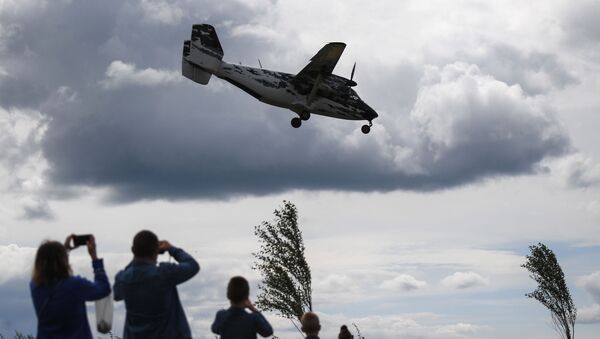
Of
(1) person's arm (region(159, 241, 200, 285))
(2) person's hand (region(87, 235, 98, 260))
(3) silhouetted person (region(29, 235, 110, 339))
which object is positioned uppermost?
(2) person's hand (region(87, 235, 98, 260))

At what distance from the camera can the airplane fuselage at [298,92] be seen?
3919cm

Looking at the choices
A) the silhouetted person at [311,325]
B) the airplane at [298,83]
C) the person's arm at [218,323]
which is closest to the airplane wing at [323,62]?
the airplane at [298,83]

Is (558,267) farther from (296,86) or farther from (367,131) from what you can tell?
(296,86)

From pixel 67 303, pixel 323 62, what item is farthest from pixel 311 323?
pixel 323 62

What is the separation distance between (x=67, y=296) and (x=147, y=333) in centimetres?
84

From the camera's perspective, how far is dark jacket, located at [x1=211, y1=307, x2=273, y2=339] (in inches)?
291

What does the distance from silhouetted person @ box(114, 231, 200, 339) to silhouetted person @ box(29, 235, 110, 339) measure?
428 mm

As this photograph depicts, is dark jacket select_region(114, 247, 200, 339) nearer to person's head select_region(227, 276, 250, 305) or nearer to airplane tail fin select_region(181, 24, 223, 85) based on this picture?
person's head select_region(227, 276, 250, 305)

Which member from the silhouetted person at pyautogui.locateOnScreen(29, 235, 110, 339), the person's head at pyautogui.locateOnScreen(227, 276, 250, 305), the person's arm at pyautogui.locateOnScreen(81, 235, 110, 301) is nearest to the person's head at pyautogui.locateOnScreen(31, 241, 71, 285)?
the silhouetted person at pyautogui.locateOnScreen(29, 235, 110, 339)

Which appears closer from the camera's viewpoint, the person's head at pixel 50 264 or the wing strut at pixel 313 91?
the person's head at pixel 50 264

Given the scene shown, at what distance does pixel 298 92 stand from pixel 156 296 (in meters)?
33.3

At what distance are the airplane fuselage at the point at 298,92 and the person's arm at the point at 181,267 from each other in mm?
32468

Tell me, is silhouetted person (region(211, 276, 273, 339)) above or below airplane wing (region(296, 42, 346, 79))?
below

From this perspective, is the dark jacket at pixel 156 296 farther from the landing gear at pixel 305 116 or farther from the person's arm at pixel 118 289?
the landing gear at pixel 305 116
